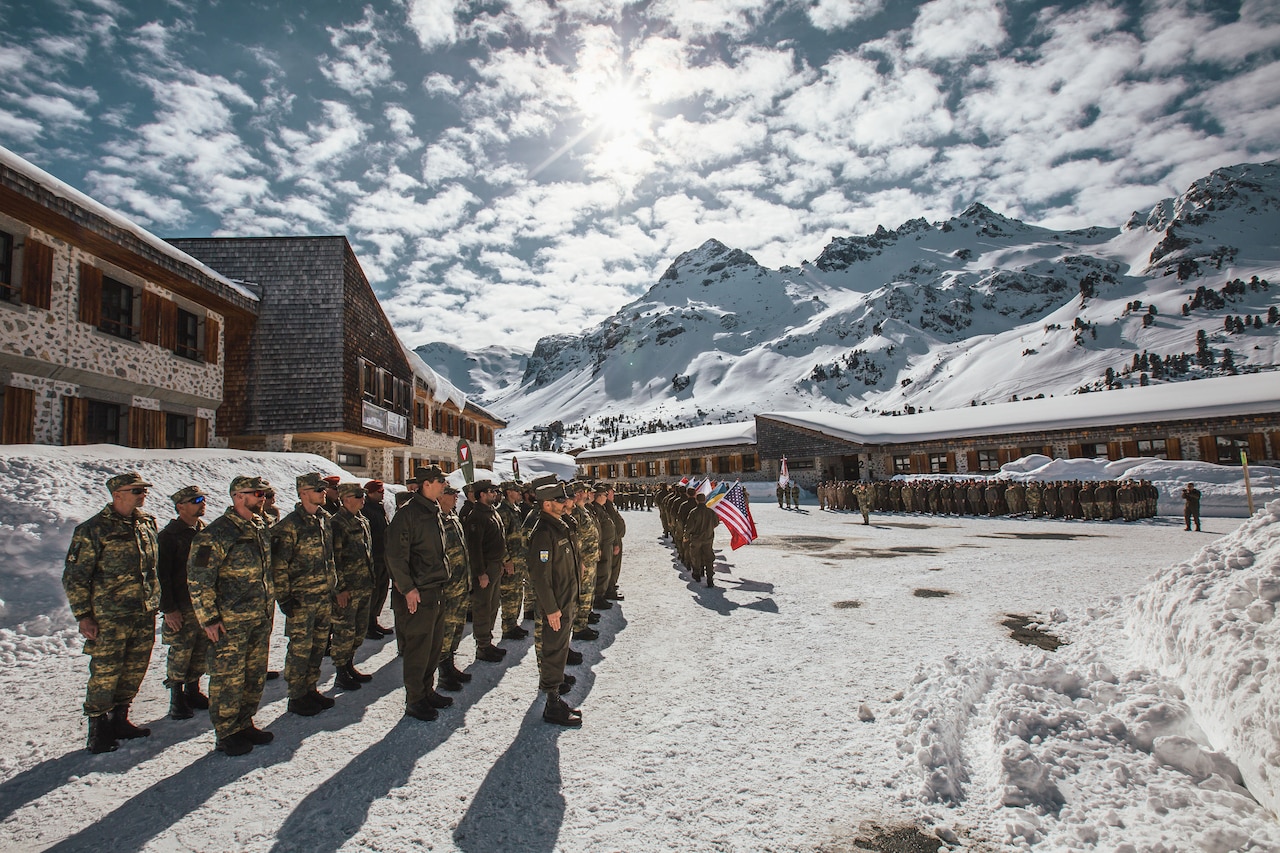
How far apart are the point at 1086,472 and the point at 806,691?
23.3 m

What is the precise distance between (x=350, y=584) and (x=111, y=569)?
1.78m

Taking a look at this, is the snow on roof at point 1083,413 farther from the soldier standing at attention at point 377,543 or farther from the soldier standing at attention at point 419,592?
the soldier standing at attention at point 419,592

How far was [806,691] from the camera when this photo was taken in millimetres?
4730

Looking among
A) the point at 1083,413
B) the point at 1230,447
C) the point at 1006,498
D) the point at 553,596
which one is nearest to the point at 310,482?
the point at 553,596

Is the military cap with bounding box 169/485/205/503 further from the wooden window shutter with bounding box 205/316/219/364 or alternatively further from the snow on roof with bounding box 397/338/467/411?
the snow on roof with bounding box 397/338/467/411

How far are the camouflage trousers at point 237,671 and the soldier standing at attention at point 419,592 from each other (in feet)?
3.11

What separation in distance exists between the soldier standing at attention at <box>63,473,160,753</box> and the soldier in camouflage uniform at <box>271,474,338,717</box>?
0.87 metres

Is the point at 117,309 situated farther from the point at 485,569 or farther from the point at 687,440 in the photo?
the point at 687,440

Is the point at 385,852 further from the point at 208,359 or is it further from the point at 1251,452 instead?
the point at 1251,452

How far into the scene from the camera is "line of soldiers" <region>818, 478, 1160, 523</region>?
17594mm

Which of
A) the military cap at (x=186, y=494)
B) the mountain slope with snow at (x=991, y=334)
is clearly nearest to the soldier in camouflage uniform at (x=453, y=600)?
the military cap at (x=186, y=494)

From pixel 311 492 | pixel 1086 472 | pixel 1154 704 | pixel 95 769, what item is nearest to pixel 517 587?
pixel 311 492

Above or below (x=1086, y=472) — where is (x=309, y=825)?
below

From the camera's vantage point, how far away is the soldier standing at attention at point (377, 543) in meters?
6.50
